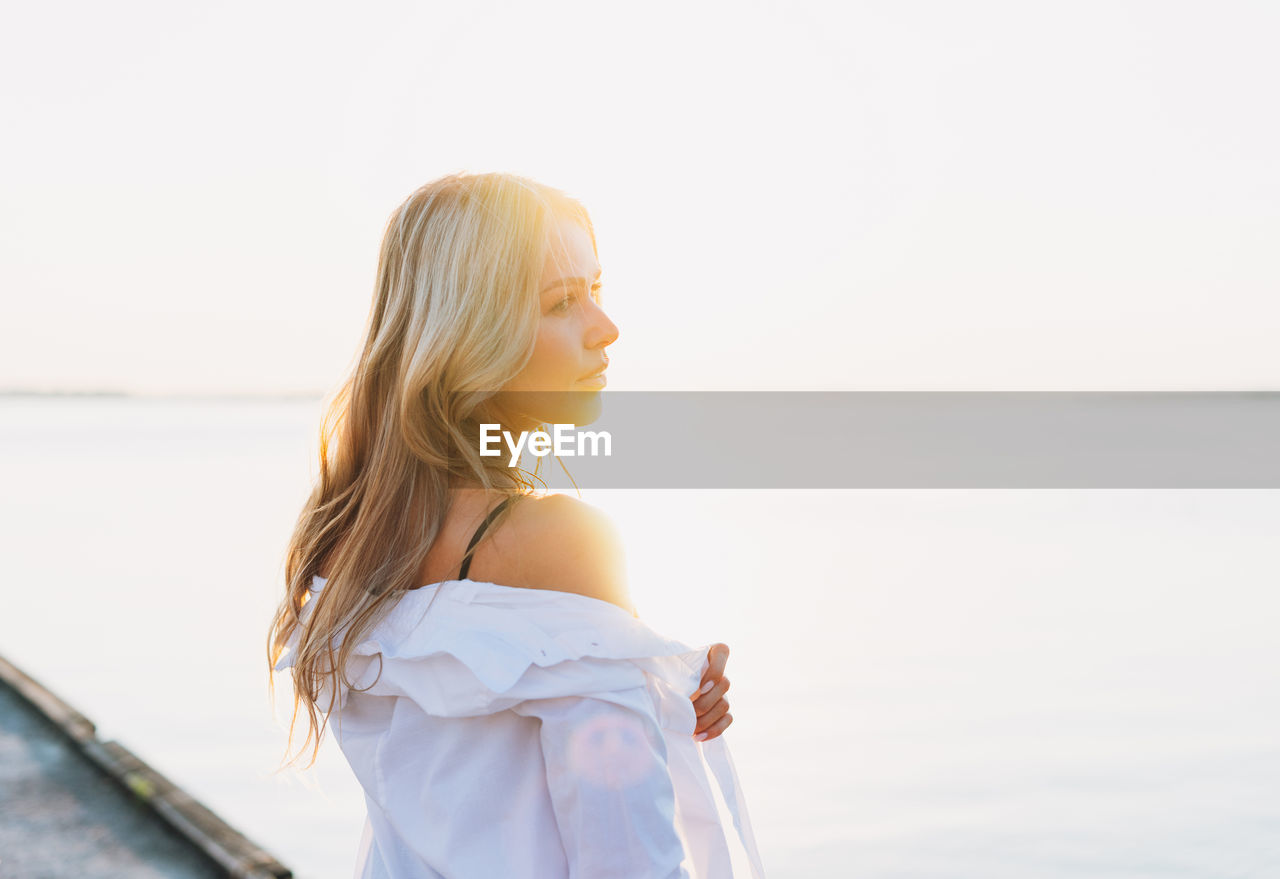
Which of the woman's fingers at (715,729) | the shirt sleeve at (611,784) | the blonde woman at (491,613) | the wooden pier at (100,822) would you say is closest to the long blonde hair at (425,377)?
the blonde woman at (491,613)

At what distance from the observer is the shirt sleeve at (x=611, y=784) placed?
3.88 ft

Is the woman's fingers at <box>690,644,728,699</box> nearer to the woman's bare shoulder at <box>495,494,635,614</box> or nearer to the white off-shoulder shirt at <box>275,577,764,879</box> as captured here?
the white off-shoulder shirt at <box>275,577,764,879</box>

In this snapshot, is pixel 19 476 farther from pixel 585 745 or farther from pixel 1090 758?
pixel 585 745

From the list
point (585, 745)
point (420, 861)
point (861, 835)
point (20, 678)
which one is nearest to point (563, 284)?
point (585, 745)

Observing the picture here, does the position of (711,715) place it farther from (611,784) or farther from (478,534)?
(478,534)

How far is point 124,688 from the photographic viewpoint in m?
8.84

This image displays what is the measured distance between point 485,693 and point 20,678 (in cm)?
623

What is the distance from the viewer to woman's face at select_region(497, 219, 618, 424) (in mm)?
1379

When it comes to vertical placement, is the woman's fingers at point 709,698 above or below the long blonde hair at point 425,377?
below

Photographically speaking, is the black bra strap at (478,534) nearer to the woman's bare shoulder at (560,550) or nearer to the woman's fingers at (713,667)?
the woman's bare shoulder at (560,550)
